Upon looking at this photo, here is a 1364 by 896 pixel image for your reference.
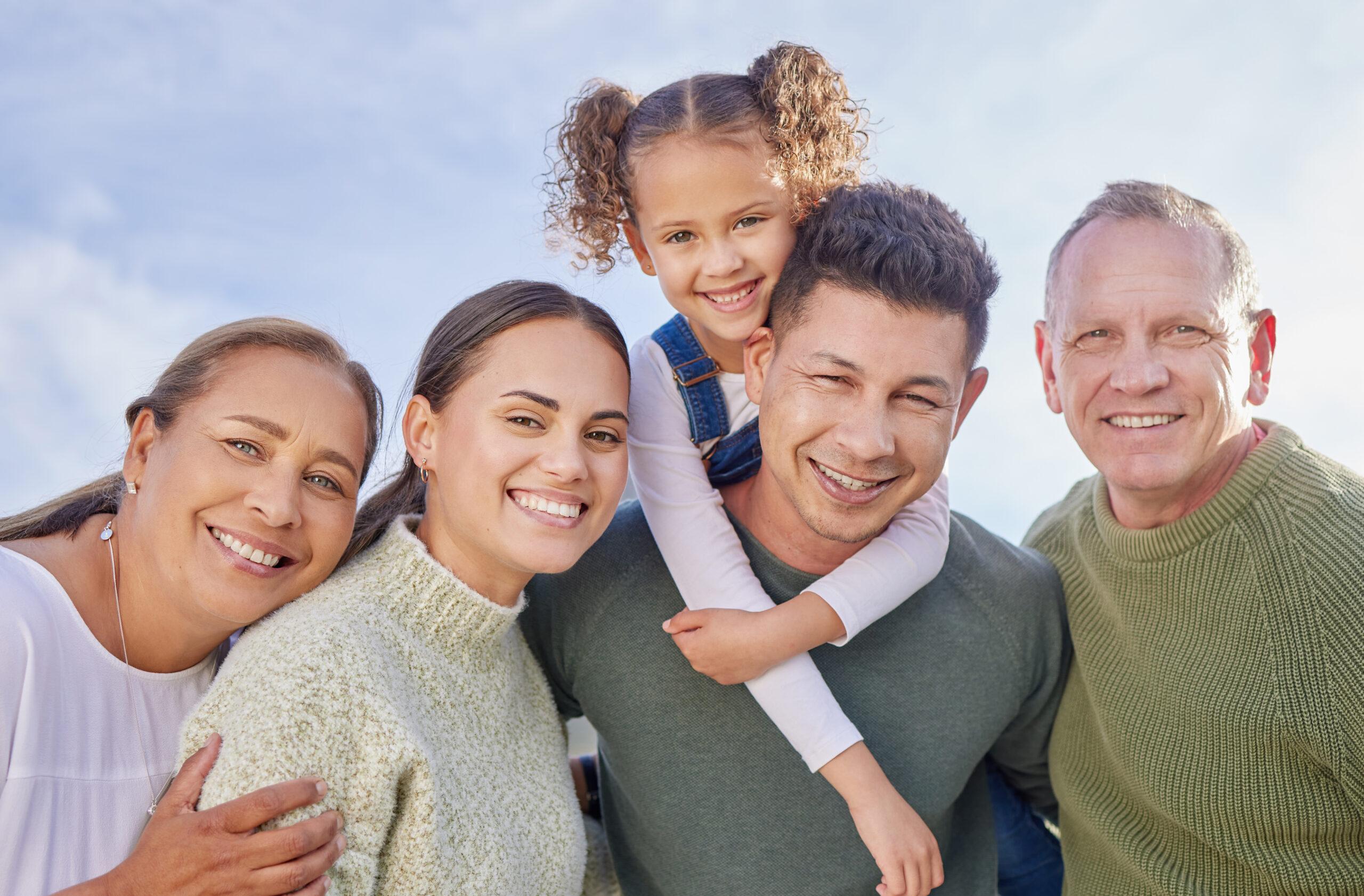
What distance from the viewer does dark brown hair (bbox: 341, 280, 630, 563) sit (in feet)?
7.22

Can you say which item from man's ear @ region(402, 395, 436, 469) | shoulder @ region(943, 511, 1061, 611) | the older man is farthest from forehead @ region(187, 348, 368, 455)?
the older man

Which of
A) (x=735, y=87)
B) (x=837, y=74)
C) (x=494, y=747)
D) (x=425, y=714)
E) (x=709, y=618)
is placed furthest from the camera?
(x=837, y=74)

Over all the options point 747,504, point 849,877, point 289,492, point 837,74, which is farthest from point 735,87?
point 849,877


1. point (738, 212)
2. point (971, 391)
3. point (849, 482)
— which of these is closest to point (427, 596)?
point (849, 482)

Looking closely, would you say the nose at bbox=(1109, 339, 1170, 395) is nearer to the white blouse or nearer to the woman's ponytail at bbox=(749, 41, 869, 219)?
the woman's ponytail at bbox=(749, 41, 869, 219)

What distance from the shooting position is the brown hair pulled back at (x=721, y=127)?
2604 mm

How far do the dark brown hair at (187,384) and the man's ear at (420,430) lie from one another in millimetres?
98

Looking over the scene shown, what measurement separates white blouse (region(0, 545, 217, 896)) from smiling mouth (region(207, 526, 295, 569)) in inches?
11.9

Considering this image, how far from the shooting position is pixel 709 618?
2291mm

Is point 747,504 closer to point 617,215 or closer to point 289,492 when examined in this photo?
point 617,215

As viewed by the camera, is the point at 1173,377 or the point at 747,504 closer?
the point at 1173,377

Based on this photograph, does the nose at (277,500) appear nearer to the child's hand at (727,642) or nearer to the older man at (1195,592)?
the child's hand at (727,642)

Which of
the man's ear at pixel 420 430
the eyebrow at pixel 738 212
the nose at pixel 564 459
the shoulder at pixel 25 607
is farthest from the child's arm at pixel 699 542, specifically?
the shoulder at pixel 25 607

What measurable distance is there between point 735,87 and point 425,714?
1.78 metres
